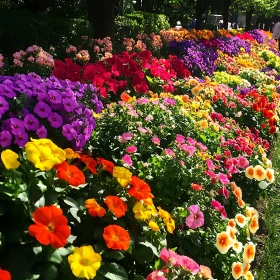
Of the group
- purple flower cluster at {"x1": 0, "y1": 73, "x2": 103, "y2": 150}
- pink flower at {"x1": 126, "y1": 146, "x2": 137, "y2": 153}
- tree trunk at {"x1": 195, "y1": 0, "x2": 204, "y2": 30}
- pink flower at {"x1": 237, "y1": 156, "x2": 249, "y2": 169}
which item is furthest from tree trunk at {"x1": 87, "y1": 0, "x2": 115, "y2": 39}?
tree trunk at {"x1": 195, "y1": 0, "x2": 204, "y2": 30}

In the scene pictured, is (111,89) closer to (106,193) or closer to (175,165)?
(175,165)

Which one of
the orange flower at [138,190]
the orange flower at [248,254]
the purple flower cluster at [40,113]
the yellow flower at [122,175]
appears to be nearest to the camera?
the orange flower at [138,190]

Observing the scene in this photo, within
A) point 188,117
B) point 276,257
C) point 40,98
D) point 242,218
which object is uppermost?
point 40,98

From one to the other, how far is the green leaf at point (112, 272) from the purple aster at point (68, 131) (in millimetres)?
1055

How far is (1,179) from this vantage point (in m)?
2.18

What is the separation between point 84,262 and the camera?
1795 mm

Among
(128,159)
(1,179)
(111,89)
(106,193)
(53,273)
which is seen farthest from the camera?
(111,89)

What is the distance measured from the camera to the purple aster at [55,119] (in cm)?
277

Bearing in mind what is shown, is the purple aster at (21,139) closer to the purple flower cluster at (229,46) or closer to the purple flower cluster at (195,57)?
the purple flower cluster at (195,57)

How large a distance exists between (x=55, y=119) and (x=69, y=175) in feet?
2.44

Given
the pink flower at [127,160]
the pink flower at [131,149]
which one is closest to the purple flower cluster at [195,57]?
the pink flower at [131,149]

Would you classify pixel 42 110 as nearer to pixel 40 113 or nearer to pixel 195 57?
pixel 40 113

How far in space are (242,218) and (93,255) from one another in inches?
68.8

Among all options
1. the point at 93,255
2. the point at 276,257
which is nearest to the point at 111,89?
the point at 276,257
